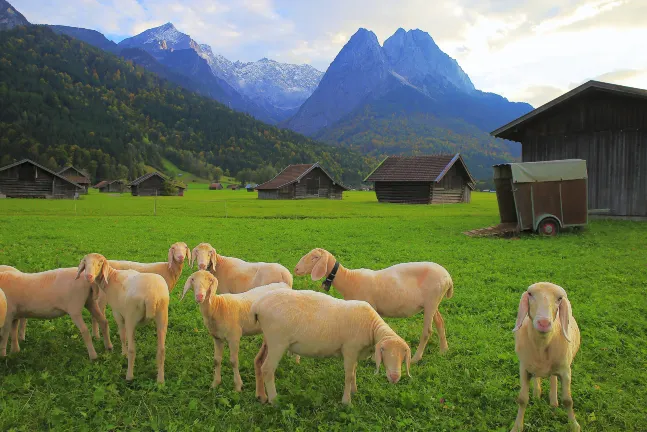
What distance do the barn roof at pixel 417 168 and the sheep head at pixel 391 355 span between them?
1689 inches

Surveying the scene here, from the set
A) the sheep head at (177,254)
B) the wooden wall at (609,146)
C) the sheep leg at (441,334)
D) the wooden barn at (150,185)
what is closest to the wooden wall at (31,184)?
the wooden barn at (150,185)

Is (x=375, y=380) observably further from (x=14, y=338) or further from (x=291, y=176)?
(x=291, y=176)

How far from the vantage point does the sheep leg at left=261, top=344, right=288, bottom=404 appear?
17.4ft

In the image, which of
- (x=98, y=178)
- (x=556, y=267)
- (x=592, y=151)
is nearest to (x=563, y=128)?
(x=592, y=151)

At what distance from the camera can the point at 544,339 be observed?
4.64 metres

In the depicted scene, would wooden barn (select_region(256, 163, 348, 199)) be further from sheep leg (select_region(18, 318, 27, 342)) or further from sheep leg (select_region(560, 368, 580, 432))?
sheep leg (select_region(560, 368, 580, 432))

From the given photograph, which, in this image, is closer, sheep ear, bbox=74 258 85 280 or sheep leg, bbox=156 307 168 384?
sheep leg, bbox=156 307 168 384

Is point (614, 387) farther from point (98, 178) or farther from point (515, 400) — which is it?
point (98, 178)

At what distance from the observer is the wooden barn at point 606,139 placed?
22422 mm

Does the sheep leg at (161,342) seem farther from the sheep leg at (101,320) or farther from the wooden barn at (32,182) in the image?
the wooden barn at (32,182)

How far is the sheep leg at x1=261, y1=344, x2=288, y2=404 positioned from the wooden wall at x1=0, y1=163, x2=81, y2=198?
68693mm

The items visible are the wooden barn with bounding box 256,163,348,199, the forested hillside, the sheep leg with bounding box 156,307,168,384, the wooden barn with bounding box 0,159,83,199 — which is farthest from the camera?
the forested hillside

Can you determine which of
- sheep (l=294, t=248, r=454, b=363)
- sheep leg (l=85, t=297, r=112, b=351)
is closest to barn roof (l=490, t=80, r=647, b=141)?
sheep (l=294, t=248, r=454, b=363)

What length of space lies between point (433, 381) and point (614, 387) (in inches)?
91.0
